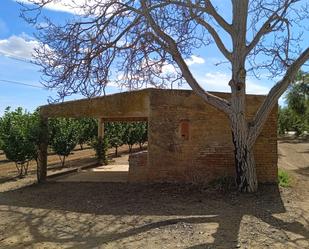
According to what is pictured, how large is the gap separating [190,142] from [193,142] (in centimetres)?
10

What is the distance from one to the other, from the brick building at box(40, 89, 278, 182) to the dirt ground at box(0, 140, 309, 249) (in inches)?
29.2

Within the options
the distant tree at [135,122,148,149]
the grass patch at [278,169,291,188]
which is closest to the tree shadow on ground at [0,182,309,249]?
the grass patch at [278,169,291,188]

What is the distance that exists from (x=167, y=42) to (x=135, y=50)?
0.97 metres

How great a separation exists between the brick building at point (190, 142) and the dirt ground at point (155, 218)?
742mm

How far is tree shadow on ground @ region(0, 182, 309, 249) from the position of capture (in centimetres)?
862

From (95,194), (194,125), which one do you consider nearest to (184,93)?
(194,125)

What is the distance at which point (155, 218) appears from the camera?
31.6ft

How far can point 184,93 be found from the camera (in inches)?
555

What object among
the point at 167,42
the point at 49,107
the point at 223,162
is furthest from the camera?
the point at 49,107

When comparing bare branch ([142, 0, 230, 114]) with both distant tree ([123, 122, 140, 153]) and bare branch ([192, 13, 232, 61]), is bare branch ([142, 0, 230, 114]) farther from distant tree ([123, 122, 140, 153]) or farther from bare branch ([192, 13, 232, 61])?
distant tree ([123, 122, 140, 153])

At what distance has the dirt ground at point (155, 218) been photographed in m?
8.12

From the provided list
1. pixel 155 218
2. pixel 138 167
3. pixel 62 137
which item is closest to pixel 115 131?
pixel 62 137

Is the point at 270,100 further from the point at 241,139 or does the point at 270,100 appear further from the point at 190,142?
the point at 190,142

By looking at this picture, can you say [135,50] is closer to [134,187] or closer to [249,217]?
[134,187]
